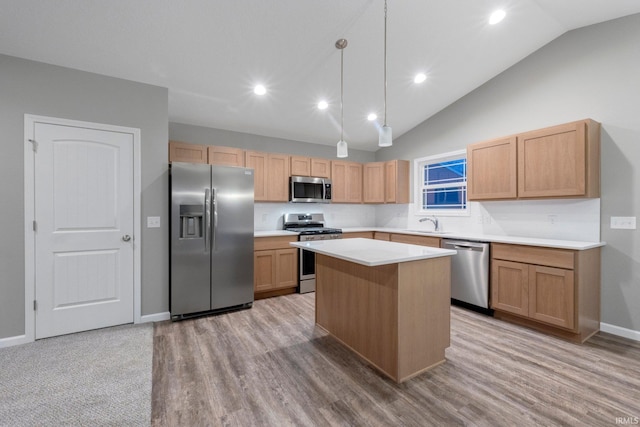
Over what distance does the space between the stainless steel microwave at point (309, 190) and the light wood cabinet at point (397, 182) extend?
1.14 meters

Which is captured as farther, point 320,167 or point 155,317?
point 320,167

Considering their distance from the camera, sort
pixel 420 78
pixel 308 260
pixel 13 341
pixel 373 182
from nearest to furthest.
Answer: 1. pixel 13 341
2. pixel 420 78
3. pixel 308 260
4. pixel 373 182

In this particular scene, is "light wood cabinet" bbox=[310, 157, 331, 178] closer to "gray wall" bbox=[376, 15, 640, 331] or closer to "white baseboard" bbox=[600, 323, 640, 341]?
"gray wall" bbox=[376, 15, 640, 331]

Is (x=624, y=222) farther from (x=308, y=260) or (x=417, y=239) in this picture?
(x=308, y=260)

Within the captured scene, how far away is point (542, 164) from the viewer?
3.07m

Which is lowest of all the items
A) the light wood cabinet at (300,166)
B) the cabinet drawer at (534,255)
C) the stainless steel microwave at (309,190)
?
the cabinet drawer at (534,255)

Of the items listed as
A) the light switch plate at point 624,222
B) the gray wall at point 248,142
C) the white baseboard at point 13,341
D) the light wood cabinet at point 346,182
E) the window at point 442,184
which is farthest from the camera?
the light wood cabinet at point 346,182

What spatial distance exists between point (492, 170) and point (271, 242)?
10.2ft

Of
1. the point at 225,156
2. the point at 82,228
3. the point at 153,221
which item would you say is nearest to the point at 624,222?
the point at 225,156

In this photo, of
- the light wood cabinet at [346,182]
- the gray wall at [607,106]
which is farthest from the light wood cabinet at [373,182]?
the gray wall at [607,106]

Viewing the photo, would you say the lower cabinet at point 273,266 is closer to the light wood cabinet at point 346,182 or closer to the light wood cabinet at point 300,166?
the light wood cabinet at point 300,166

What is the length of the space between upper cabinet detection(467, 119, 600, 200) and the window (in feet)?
2.20

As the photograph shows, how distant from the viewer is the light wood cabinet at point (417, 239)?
12.8 ft

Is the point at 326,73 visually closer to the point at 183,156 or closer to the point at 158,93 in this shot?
the point at 158,93
